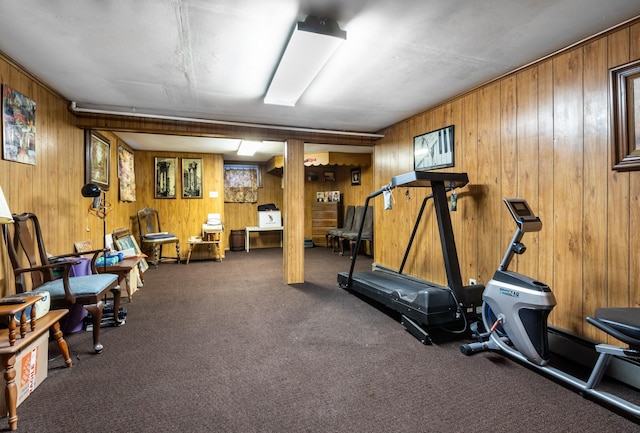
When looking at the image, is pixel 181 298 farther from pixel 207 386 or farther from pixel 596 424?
pixel 596 424

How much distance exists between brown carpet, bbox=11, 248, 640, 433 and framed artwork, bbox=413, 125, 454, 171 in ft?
6.50

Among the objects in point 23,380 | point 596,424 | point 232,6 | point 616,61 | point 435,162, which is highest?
point 232,6

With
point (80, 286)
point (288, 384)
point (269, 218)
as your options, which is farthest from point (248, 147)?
point (288, 384)

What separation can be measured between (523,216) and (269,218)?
6711 mm

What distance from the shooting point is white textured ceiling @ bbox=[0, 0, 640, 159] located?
1.85m

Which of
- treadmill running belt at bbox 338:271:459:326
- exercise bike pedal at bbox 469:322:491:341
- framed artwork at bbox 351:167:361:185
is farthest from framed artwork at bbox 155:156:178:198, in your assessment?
exercise bike pedal at bbox 469:322:491:341

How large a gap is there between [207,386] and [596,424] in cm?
228

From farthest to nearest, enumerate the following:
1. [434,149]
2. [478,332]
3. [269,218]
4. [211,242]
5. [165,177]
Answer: [269,218]
[165,177]
[211,242]
[434,149]
[478,332]

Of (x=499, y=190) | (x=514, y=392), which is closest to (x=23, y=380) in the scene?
(x=514, y=392)

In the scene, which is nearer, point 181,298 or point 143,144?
point 181,298

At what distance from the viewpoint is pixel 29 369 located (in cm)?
192

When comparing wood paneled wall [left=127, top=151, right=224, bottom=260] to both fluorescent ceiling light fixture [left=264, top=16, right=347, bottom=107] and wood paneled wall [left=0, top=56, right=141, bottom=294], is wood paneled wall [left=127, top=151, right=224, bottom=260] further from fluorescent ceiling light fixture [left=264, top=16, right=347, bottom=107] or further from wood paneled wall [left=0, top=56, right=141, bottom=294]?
fluorescent ceiling light fixture [left=264, top=16, right=347, bottom=107]

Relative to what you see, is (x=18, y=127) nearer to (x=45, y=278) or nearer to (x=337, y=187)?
(x=45, y=278)

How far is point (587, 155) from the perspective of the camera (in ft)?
7.50
